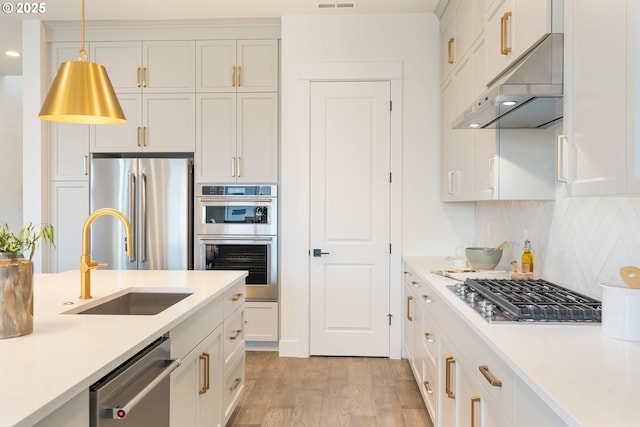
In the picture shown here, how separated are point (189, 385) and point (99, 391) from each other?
0.76 metres

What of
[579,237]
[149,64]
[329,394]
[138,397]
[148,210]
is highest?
[149,64]

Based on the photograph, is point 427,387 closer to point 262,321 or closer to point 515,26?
point 262,321

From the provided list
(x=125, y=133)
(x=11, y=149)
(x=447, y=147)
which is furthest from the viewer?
(x=11, y=149)

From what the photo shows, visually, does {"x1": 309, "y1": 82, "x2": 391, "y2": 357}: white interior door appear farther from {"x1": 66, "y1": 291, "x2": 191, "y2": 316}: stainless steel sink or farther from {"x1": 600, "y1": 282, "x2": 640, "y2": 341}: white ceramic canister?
{"x1": 600, "y1": 282, "x2": 640, "y2": 341}: white ceramic canister

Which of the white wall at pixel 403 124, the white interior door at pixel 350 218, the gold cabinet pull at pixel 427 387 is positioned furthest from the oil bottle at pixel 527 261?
the white interior door at pixel 350 218

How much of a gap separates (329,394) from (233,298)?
3.65 ft

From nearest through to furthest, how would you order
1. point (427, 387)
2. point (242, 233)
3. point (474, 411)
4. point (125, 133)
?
point (474, 411), point (427, 387), point (242, 233), point (125, 133)

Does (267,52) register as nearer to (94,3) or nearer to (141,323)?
(94,3)

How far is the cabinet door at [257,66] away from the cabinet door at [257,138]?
0.08 m

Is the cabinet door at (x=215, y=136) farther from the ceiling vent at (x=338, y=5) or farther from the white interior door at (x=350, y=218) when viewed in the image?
the ceiling vent at (x=338, y=5)

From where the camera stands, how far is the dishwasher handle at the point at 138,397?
119 cm

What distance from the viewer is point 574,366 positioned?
117 cm

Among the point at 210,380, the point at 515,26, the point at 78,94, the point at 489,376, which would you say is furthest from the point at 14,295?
the point at 515,26

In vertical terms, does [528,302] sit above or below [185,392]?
above
